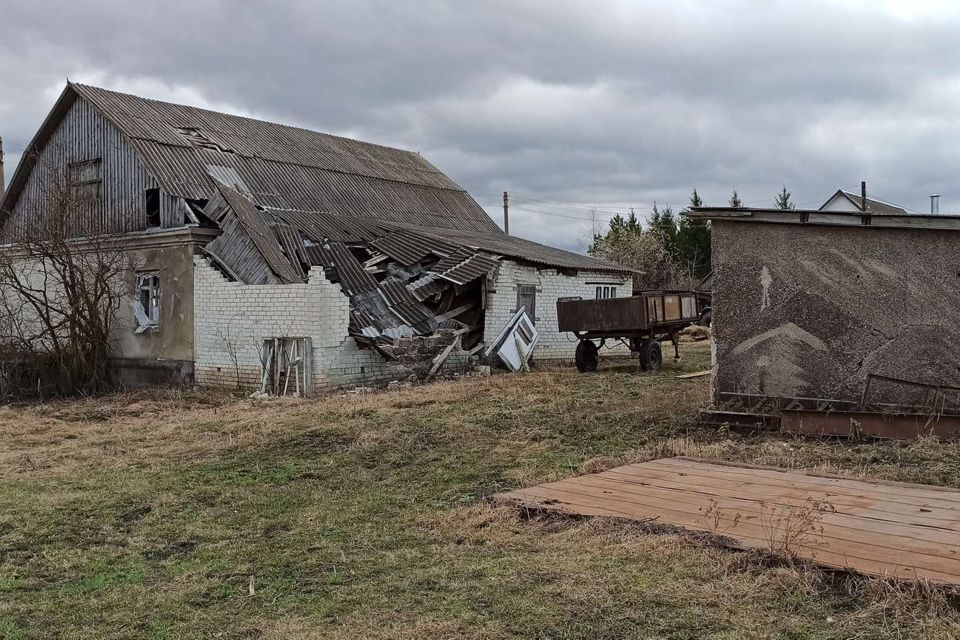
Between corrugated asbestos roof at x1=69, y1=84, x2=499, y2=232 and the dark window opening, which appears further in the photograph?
corrugated asbestos roof at x1=69, y1=84, x2=499, y2=232

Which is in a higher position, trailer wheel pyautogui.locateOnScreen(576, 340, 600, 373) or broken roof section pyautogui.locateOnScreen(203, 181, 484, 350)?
broken roof section pyautogui.locateOnScreen(203, 181, 484, 350)

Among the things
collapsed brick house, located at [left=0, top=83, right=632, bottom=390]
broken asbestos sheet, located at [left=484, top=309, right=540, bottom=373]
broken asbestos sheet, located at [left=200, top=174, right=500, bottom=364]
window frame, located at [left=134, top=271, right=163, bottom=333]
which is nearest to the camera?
collapsed brick house, located at [left=0, top=83, right=632, bottom=390]

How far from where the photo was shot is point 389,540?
19.5ft

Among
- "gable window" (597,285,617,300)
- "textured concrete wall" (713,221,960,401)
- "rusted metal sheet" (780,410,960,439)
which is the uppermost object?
"gable window" (597,285,617,300)

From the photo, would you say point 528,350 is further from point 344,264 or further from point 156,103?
point 156,103

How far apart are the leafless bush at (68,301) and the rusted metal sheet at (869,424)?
13.2 metres

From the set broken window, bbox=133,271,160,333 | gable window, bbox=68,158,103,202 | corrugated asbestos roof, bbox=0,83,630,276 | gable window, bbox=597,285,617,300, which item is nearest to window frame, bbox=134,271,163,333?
broken window, bbox=133,271,160,333

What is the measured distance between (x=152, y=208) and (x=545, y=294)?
889 cm

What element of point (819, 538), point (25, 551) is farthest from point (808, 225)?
point (25, 551)

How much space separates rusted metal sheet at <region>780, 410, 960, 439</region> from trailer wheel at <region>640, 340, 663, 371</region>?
878cm

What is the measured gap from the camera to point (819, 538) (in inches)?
197

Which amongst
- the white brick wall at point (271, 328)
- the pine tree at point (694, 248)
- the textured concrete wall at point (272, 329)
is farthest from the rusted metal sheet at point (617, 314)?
the pine tree at point (694, 248)

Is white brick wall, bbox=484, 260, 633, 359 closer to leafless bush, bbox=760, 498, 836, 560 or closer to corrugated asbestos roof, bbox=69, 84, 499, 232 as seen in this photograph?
corrugated asbestos roof, bbox=69, 84, 499, 232

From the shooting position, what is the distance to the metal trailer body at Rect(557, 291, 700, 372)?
17703 mm
